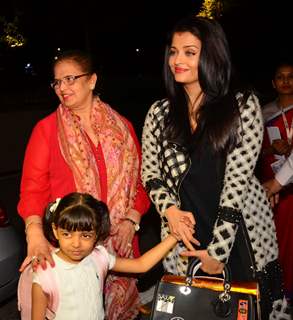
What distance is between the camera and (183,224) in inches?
101

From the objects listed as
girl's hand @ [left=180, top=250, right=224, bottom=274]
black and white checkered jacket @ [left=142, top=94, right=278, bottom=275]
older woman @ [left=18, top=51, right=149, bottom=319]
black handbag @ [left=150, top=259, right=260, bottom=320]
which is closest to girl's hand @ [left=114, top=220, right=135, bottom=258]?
older woman @ [left=18, top=51, right=149, bottom=319]

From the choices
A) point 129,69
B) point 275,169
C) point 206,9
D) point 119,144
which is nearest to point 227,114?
point 119,144

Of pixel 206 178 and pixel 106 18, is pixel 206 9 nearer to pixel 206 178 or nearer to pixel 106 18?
pixel 106 18

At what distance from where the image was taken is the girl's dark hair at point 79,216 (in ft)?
8.30

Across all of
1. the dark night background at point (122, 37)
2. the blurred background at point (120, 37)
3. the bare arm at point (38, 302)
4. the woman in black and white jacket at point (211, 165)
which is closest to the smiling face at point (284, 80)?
the woman in black and white jacket at point (211, 165)

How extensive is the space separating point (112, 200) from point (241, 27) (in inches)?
1392

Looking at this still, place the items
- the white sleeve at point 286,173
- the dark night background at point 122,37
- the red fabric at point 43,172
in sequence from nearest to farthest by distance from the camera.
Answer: the red fabric at point 43,172, the white sleeve at point 286,173, the dark night background at point 122,37

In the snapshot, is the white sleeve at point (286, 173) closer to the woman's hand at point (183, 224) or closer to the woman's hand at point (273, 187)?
the woman's hand at point (273, 187)

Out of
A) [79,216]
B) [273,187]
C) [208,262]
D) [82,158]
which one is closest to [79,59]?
[82,158]

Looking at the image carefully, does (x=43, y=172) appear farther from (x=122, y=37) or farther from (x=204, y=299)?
(x=122, y=37)

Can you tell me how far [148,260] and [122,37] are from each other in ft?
159

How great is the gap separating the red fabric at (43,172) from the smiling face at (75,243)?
411 millimetres

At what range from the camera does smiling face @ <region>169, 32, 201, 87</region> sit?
2.60m

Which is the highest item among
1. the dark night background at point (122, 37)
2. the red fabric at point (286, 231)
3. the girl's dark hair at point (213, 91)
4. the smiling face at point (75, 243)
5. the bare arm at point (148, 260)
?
the dark night background at point (122, 37)
